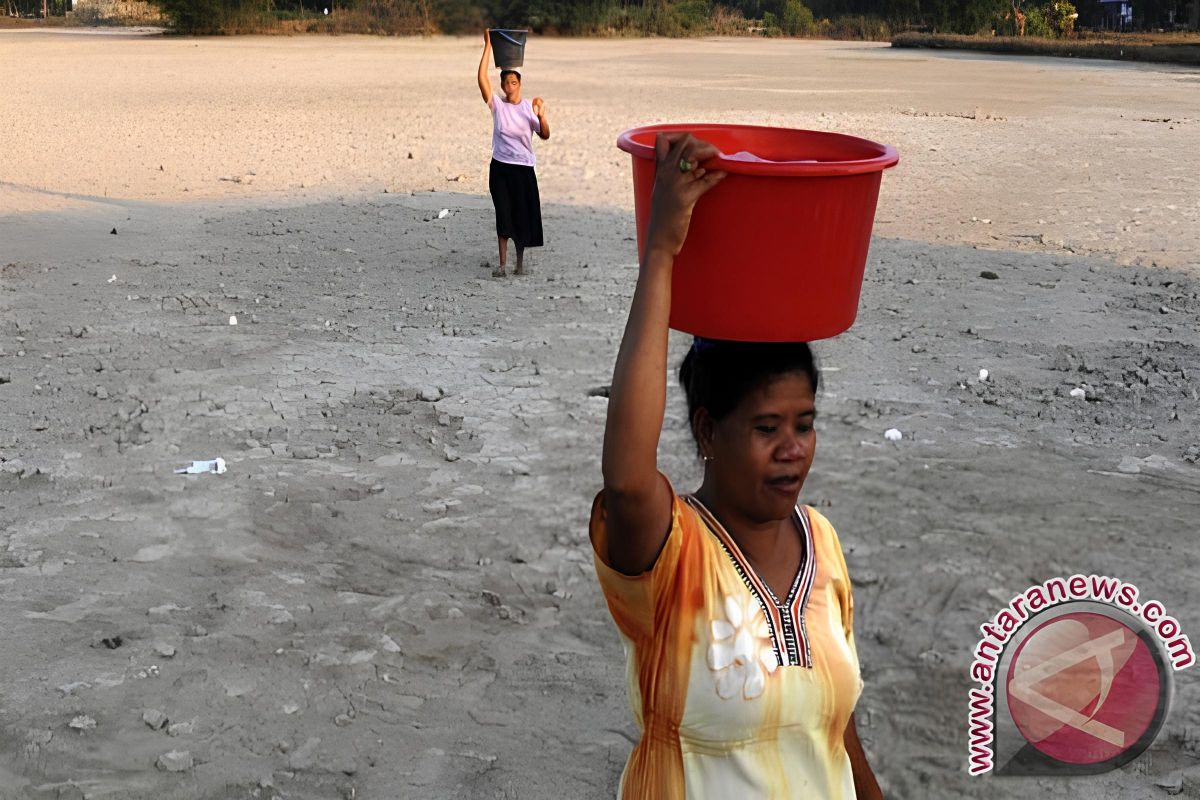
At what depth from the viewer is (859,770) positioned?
6.15ft

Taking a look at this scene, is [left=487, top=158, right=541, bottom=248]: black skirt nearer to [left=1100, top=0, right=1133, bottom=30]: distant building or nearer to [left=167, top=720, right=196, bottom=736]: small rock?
[left=167, top=720, right=196, bottom=736]: small rock

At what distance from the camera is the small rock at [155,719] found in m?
3.03

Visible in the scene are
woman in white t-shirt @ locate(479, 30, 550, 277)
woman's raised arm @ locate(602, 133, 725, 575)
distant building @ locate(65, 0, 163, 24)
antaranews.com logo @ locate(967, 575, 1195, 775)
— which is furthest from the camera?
distant building @ locate(65, 0, 163, 24)

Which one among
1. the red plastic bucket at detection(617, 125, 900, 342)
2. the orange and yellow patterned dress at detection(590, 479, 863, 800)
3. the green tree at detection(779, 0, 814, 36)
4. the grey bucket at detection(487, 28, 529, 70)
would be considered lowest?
the orange and yellow patterned dress at detection(590, 479, 863, 800)

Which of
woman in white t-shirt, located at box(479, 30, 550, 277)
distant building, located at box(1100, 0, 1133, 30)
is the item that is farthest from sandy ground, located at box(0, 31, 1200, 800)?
distant building, located at box(1100, 0, 1133, 30)

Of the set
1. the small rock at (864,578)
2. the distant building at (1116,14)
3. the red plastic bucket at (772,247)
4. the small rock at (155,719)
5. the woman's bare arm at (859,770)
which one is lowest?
the small rock at (155,719)

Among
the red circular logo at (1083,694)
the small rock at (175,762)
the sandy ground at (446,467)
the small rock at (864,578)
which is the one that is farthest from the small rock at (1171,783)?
the small rock at (175,762)

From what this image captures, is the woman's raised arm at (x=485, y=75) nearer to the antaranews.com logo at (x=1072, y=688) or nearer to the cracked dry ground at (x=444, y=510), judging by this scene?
the cracked dry ground at (x=444, y=510)

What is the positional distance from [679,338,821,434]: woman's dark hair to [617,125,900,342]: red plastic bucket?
0.02 meters

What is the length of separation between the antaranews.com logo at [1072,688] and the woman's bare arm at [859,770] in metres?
1.07

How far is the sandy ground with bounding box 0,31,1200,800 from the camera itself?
306 cm

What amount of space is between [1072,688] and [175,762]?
7.38ft

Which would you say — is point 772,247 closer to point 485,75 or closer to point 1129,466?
point 1129,466

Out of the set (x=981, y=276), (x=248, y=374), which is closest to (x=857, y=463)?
(x=248, y=374)
